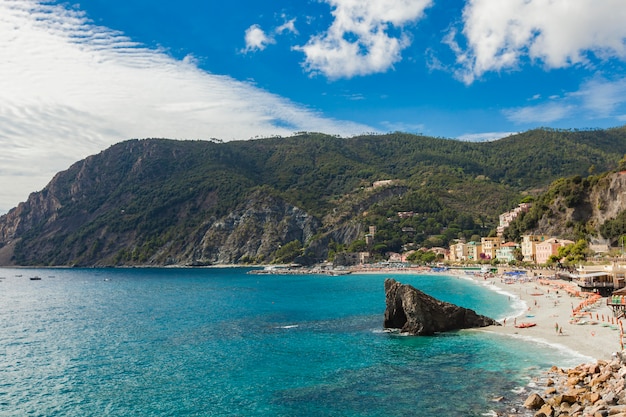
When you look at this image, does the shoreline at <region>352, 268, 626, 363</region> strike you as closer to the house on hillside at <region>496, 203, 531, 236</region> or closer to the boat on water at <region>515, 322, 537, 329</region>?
the boat on water at <region>515, 322, 537, 329</region>

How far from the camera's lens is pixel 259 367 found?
101 ft

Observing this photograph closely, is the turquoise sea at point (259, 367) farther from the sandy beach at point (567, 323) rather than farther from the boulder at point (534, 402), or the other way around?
the sandy beach at point (567, 323)

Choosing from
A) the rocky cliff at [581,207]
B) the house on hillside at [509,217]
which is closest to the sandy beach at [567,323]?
the rocky cliff at [581,207]

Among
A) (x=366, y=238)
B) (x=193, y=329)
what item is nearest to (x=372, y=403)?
(x=193, y=329)

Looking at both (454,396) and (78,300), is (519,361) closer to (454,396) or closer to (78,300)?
(454,396)

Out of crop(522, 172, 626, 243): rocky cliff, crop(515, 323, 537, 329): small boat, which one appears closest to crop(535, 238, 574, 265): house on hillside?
crop(522, 172, 626, 243): rocky cliff

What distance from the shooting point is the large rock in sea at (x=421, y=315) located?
39.9 m

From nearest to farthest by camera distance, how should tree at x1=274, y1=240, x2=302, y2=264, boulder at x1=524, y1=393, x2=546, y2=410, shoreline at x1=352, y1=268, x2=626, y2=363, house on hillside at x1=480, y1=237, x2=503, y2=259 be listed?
1. boulder at x1=524, y1=393, x2=546, y2=410
2. shoreline at x1=352, y1=268, x2=626, y2=363
3. house on hillside at x1=480, y1=237, x2=503, y2=259
4. tree at x1=274, y1=240, x2=302, y2=264

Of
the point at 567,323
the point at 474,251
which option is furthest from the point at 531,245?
the point at 567,323

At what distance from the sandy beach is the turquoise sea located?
2.04 meters

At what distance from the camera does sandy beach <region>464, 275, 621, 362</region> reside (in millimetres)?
31969

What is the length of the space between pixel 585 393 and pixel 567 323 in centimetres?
2193

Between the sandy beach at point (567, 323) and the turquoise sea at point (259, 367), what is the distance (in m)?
2.04

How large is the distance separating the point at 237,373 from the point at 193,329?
18.7m
